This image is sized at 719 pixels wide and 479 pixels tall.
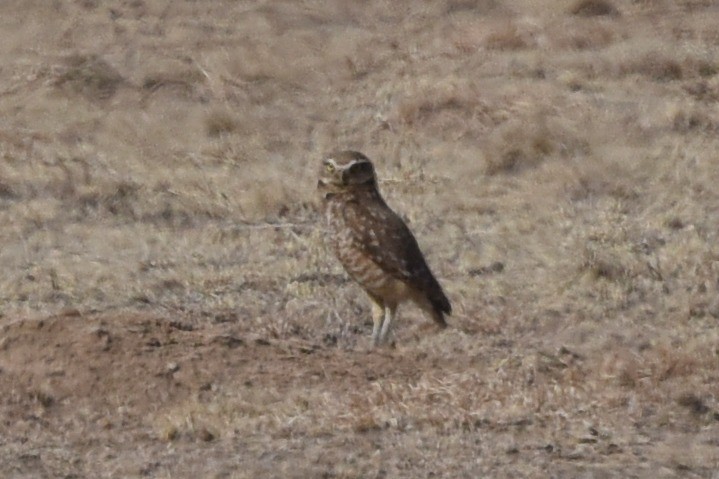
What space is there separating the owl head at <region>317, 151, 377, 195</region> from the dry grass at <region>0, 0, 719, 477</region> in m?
0.94

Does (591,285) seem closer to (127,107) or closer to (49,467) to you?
(49,467)

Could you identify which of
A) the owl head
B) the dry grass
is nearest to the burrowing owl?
the owl head

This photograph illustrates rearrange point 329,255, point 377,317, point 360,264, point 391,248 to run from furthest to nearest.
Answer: point 329,255, point 377,317, point 360,264, point 391,248

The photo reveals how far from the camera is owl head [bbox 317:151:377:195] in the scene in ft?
36.3

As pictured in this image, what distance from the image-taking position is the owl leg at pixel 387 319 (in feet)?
36.2

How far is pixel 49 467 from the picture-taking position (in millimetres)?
8195

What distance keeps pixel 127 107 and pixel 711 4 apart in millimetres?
8546

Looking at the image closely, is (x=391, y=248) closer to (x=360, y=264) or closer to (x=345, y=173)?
(x=360, y=264)

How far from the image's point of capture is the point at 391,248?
10.9m

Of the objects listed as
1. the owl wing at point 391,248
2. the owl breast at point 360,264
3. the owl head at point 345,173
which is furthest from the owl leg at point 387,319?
the owl head at point 345,173

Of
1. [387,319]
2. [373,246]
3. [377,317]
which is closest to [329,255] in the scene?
[377,317]

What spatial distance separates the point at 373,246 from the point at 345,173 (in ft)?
1.60

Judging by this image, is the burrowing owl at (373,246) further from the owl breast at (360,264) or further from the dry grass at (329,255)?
the dry grass at (329,255)

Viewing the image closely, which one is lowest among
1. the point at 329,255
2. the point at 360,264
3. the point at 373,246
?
the point at 329,255
